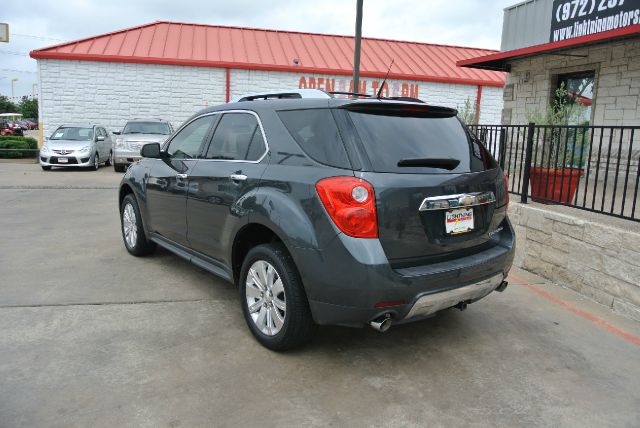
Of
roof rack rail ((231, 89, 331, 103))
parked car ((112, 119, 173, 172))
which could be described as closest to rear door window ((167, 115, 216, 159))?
roof rack rail ((231, 89, 331, 103))

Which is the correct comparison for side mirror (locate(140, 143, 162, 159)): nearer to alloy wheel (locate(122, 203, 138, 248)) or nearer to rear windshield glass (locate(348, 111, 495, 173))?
alloy wheel (locate(122, 203, 138, 248))

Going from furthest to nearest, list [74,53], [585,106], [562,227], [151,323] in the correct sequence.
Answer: [74,53] < [585,106] < [562,227] < [151,323]

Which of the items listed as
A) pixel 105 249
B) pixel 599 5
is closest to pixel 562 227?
pixel 105 249

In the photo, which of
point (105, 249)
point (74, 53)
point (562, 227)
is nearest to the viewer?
point (562, 227)

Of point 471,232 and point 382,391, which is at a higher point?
point 471,232

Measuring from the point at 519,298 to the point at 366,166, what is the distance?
2.58m

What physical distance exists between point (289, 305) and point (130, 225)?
3.18 meters

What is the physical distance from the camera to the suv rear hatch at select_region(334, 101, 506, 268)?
2865 millimetres

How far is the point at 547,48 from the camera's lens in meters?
9.06

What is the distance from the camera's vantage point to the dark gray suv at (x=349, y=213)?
2.82 metres

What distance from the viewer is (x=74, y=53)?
1752 cm

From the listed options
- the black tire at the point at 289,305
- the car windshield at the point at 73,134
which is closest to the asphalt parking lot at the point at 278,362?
the black tire at the point at 289,305

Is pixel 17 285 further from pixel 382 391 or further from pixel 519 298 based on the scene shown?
pixel 519 298

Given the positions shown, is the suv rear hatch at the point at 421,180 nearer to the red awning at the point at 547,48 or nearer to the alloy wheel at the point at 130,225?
the alloy wheel at the point at 130,225
